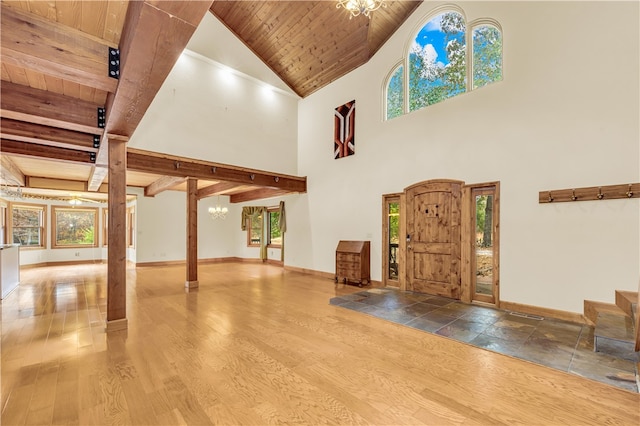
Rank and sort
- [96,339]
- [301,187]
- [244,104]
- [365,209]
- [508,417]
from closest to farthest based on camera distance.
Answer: [508,417] < [96,339] < [365,209] < [244,104] < [301,187]

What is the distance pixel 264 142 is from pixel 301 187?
5.31 feet

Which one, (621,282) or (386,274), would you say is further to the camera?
(386,274)

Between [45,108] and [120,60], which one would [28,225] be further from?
[120,60]

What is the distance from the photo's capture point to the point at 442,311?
13.9 ft

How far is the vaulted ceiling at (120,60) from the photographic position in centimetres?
171

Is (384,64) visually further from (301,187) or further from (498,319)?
(498,319)

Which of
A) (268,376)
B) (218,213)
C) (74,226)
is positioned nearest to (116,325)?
(268,376)

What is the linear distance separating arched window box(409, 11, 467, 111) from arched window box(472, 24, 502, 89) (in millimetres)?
199

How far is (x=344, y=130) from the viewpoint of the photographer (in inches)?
276

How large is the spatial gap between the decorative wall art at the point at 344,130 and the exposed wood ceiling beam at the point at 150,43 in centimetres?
498

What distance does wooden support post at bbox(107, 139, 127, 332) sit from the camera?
11.6 ft

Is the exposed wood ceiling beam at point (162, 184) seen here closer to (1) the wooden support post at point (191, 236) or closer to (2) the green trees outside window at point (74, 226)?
(1) the wooden support post at point (191, 236)

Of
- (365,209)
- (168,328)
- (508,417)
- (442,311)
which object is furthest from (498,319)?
(168,328)

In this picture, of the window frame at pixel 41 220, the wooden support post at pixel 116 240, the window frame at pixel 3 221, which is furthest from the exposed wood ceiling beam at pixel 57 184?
the wooden support post at pixel 116 240
